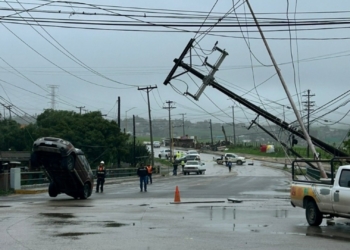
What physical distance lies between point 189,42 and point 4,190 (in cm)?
1585

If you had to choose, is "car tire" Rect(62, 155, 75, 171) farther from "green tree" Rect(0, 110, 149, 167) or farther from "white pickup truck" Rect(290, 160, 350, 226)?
"green tree" Rect(0, 110, 149, 167)

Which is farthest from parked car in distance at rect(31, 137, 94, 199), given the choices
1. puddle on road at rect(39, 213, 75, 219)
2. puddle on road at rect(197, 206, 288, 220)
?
puddle on road at rect(197, 206, 288, 220)

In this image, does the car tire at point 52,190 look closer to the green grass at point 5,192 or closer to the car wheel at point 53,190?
the car wheel at point 53,190

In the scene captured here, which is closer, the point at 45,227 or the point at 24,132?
the point at 45,227

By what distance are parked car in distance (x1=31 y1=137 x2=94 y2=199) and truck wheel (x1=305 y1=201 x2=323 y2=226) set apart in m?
14.0

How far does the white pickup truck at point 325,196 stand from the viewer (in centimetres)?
1555

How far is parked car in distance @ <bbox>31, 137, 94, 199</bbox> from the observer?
28109 mm

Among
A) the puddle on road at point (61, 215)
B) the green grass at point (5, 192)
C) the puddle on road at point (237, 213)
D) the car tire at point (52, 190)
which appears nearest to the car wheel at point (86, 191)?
the car tire at point (52, 190)

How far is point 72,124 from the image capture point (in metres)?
67.9

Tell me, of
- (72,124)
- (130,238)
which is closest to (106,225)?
(130,238)

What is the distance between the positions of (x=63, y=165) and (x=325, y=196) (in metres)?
15.0

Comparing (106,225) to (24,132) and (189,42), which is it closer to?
(189,42)

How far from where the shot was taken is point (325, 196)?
1627cm

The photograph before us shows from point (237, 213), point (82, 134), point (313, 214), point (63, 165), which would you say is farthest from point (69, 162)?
point (82, 134)
